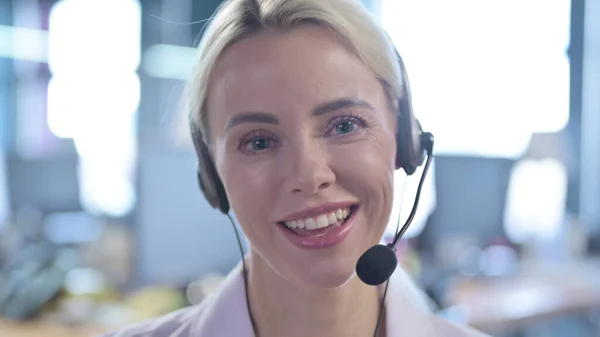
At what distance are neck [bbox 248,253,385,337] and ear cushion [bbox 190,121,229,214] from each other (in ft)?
0.30

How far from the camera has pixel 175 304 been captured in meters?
1.74

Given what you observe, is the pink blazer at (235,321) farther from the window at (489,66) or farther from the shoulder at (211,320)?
the window at (489,66)

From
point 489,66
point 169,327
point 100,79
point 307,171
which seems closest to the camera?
point 307,171

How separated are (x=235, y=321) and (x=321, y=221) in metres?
0.24

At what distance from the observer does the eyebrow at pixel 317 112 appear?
27.2 inches

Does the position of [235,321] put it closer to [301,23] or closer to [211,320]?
[211,320]

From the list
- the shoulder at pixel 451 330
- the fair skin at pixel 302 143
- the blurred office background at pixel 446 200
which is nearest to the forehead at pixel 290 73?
the fair skin at pixel 302 143

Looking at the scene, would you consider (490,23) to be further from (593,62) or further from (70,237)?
(70,237)

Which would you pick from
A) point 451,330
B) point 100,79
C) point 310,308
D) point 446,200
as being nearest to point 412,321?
point 451,330

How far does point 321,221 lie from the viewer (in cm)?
70

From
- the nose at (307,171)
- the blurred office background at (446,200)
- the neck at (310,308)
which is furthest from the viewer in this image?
the blurred office background at (446,200)

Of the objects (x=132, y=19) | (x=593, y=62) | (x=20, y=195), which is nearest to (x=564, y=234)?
(x=593, y=62)

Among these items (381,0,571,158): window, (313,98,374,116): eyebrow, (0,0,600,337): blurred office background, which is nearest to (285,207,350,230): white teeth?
(313,98,374,116): eyebrow

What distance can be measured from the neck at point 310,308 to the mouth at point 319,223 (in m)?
0.11
